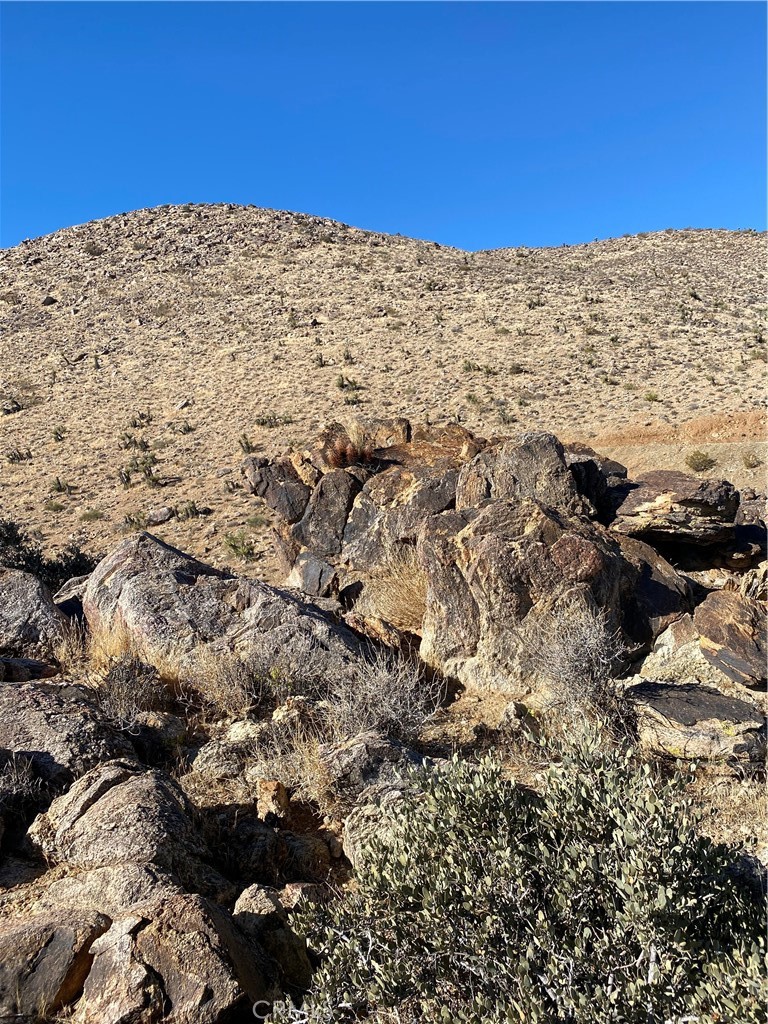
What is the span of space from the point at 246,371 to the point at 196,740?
22.2 meters

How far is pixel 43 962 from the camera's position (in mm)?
3092

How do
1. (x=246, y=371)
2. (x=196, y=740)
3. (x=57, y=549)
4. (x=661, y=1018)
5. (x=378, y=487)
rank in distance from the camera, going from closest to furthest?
(x=661, y=1018), (x=196, y=740), (x=378, y=487), (x=57, y=549), (x=246, y=371)

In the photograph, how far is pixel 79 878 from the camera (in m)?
3.73

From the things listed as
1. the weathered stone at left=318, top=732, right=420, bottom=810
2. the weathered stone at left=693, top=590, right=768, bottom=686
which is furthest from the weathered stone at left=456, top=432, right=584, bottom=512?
the weathered stone at left=318, top=732, right=420, bottom=810

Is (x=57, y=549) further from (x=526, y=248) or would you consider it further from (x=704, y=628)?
(x=526, y=248)

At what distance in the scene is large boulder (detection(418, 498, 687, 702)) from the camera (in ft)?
21.1

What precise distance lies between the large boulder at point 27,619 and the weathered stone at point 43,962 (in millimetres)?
4472

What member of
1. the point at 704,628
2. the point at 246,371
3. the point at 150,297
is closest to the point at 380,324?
the point at 246,371

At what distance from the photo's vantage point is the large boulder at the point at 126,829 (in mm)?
3801

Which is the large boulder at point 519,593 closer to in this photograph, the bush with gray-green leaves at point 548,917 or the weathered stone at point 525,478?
the weathered stone at point 525,478

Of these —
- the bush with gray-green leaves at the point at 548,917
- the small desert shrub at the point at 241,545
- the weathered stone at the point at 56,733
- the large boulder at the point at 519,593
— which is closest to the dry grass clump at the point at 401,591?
the large boulder at the point at 519,593

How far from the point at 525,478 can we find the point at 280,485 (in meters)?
3.78

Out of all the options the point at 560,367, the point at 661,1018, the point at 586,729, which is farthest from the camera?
the point at 560,367

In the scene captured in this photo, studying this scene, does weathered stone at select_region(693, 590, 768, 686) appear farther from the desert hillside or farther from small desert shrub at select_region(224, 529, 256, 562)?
the desert hillside
